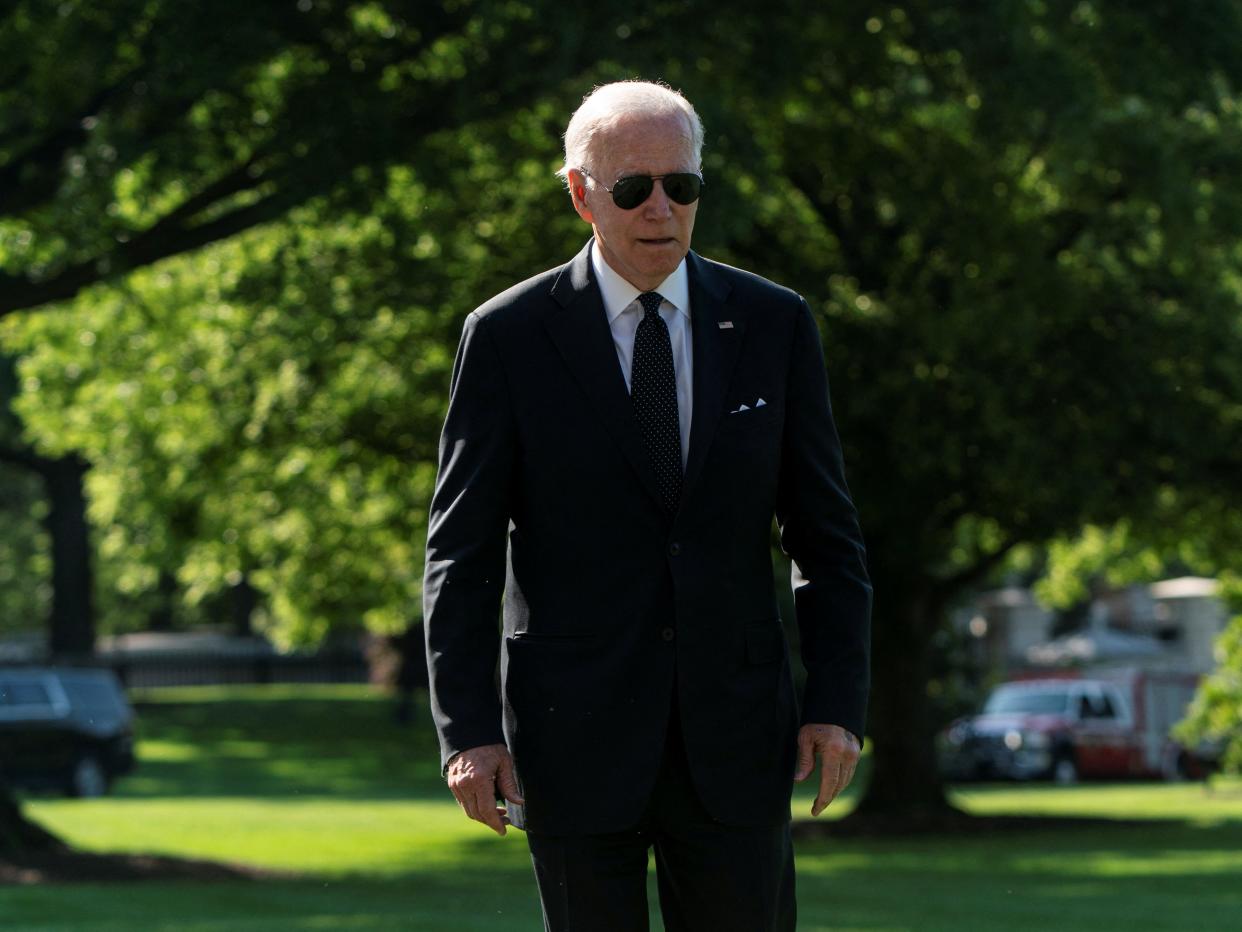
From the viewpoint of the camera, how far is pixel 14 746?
102 feet

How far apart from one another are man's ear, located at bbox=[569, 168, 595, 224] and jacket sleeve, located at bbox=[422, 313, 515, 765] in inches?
12.9

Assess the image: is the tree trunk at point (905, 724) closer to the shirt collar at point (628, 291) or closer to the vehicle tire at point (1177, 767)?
the vehicle tire at point (1177, 767)

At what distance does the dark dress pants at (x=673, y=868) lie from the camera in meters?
3.82

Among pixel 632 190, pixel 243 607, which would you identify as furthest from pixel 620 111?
pixel 243 607

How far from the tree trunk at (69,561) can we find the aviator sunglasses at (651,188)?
1760 inches

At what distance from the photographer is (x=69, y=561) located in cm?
4869

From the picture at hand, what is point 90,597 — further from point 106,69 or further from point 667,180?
point 667,180

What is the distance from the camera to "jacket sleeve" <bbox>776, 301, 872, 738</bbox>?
3924 mm

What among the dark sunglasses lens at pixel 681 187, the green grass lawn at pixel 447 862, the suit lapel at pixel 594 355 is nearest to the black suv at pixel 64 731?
the green grass lawn at pixel 447 862

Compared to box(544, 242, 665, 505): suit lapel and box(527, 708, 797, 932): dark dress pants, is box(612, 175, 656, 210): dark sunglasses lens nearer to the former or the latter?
box(544, 242, 665, 505): suit lapel

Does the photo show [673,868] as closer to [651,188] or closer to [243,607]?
[651,188]

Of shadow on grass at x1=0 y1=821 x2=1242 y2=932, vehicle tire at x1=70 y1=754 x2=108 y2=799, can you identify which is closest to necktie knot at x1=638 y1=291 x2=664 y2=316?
shadow on grass at x1=0 y1=821 x2=1242 y2=932

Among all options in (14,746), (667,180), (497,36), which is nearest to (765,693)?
(667,180)

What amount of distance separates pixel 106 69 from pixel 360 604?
1443cm
